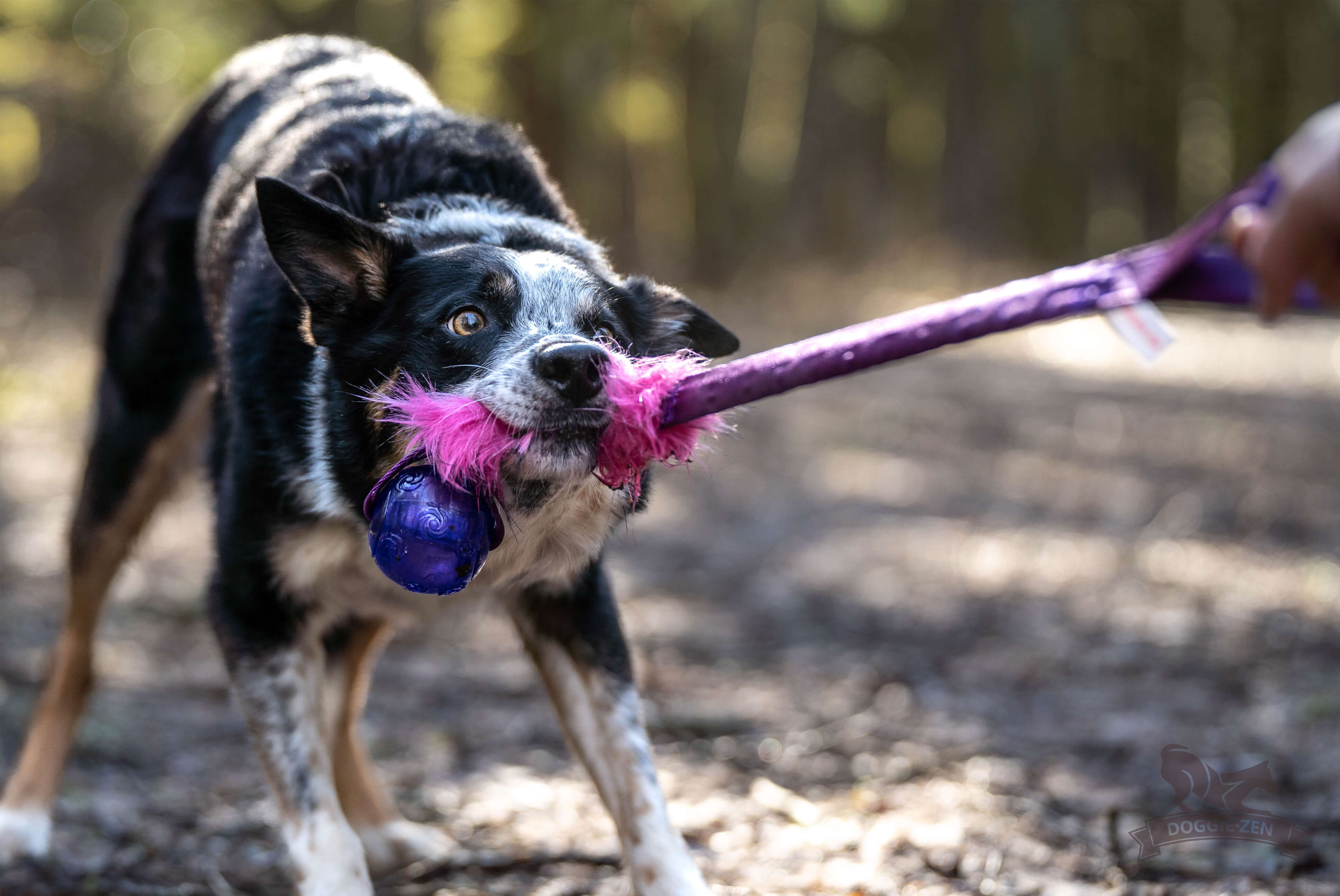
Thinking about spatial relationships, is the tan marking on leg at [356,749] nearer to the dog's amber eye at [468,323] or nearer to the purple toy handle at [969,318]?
the dog's amber eye at [468,323]

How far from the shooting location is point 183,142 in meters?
4.45

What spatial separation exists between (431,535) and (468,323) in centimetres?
53

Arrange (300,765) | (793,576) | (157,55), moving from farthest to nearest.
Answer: (157,55)
(793,576)
(300,765)

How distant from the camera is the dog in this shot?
262cm

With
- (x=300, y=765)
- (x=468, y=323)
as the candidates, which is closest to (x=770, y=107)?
(x=468, y=323)

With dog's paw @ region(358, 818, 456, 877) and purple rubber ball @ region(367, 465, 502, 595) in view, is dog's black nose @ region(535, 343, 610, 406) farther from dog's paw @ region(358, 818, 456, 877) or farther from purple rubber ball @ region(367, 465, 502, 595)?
dog's paw @ region(358, 818, 456, 877)

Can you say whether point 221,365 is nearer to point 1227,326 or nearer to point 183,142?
point 183,142

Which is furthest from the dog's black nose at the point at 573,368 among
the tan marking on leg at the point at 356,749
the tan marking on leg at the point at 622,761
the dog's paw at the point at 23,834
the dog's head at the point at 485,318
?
the dog's paw at the point at 23,834

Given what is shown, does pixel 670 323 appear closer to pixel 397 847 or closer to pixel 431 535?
pixel 431 535

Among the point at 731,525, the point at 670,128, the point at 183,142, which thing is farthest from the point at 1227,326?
the point at 183,142

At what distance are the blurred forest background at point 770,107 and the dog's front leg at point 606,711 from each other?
405 inches

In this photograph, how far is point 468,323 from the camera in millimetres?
2660

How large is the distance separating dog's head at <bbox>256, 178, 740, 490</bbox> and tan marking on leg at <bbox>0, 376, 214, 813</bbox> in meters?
1.44

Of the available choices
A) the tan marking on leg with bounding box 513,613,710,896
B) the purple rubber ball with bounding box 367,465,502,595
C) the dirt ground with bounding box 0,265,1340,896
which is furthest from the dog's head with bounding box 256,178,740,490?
the tan marking on leg with bounding box 513,613,710,896
